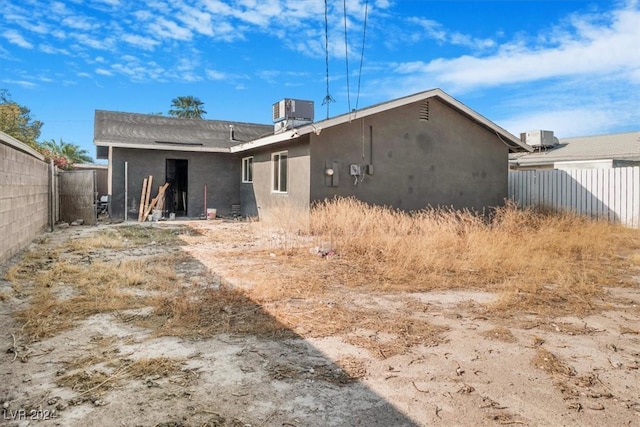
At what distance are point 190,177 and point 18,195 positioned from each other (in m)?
8.27

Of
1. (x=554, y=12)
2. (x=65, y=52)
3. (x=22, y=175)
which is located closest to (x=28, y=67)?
(x=65, y=52)

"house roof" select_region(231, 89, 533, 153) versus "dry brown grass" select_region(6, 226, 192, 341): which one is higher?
"house roof" select_region(231, 89, 533, 153)

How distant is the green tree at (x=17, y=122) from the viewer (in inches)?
934

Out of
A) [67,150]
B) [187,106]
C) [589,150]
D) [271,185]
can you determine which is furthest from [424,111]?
[187,106]

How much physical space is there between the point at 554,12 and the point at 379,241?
25.3 feet

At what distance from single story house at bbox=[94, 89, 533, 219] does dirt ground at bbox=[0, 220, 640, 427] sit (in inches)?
298

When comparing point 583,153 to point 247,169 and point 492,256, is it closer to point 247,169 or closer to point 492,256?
point 247,169

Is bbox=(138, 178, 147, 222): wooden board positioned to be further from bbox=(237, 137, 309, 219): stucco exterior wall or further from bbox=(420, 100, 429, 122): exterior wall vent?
bbox=(420, 100, 429, 122): exterior wall vent

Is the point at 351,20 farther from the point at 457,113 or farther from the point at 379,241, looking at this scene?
the point at 457,113

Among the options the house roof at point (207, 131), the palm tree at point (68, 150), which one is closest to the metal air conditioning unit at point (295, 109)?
the house roof at point (207, 131)

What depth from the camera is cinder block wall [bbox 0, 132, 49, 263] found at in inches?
255

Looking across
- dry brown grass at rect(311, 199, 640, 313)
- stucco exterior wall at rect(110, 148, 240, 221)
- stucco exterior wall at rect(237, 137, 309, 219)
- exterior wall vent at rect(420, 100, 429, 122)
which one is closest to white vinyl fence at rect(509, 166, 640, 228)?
dry brown grass at rect(311, 199, 640, 313)

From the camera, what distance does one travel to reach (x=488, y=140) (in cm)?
1355

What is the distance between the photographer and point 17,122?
2566 cm
